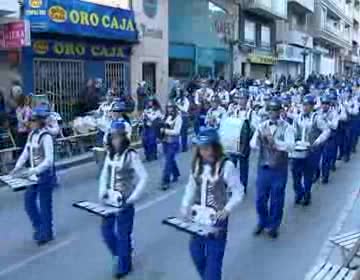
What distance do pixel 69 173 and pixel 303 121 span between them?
580cm

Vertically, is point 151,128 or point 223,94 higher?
point 223,94

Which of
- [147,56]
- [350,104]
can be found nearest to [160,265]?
[350,104]

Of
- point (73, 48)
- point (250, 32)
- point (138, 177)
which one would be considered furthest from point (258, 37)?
Answer: point (138, 177)

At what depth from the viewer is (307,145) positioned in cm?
971

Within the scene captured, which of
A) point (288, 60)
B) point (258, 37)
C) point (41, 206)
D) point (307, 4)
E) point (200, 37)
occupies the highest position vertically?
point (307, 4)

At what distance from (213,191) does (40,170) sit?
285 centimetres

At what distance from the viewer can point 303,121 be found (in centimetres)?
992

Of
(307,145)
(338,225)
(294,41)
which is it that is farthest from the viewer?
(294,41)

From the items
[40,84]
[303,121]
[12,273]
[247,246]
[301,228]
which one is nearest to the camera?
[12,273]

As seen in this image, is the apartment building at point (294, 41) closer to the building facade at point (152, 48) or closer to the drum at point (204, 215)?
the building facade at point (152, 48)

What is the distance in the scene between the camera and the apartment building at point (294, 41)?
151 ft

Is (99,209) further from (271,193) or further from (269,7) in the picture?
(269,7)

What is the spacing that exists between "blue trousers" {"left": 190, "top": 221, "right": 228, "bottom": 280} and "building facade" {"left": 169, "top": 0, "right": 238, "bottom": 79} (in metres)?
22.0

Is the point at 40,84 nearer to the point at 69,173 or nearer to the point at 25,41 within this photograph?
the point at 25,41
